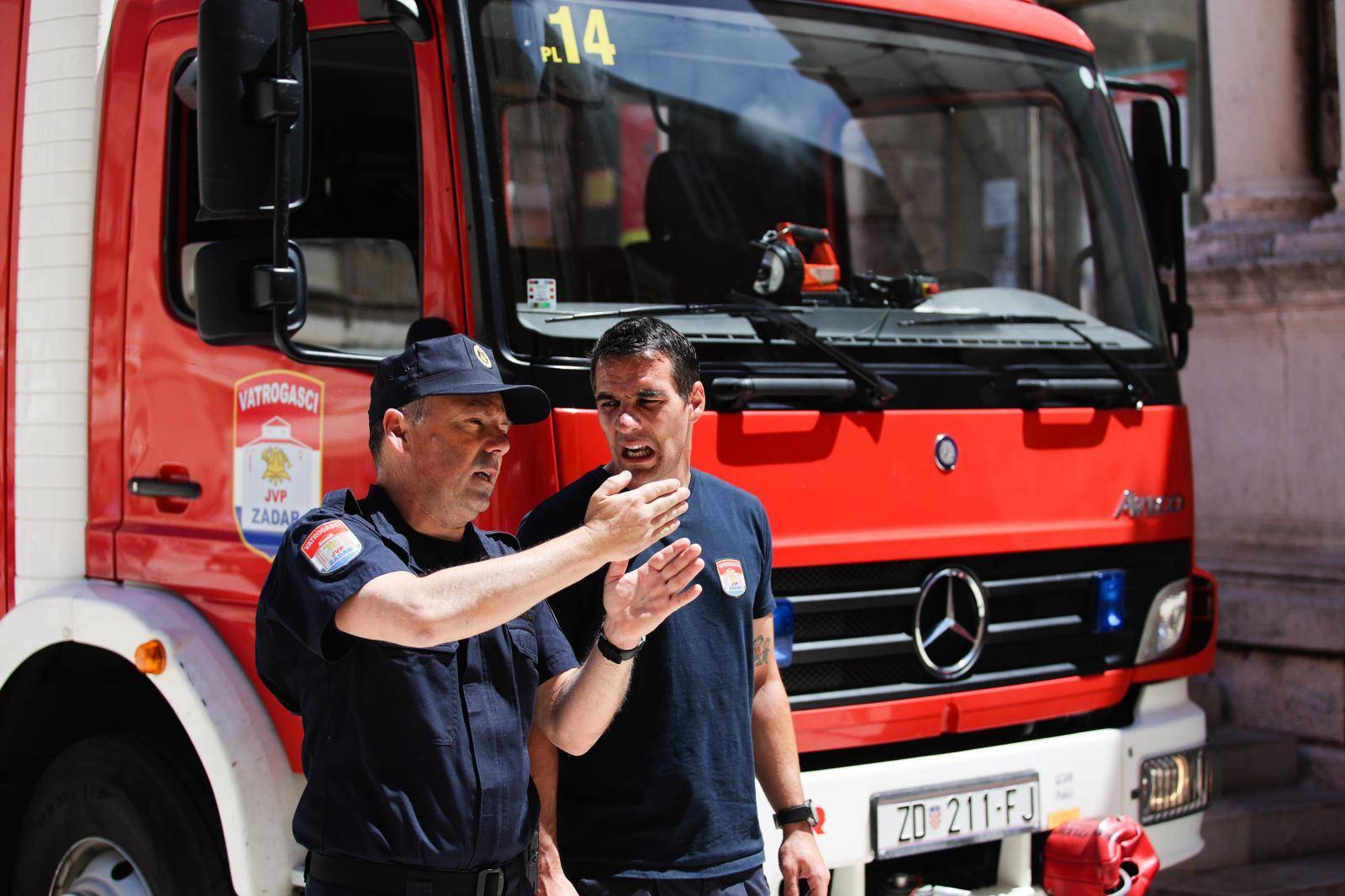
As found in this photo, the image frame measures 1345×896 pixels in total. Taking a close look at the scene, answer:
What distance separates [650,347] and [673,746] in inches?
28.4

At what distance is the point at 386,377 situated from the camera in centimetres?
260

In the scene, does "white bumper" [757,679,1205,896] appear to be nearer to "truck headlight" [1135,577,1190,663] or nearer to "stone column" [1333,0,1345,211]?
"truck headlight" [1135,577,1190,663]

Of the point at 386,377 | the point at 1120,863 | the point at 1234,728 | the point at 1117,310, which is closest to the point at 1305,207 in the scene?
the point at 1234,728

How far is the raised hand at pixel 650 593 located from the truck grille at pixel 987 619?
1094mm

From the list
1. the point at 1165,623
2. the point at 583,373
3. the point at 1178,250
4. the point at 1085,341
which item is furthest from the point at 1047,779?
the point at 1178,250

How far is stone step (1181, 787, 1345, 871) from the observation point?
19.6 ft

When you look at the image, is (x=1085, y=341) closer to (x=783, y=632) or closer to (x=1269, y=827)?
(x=783, y=632)

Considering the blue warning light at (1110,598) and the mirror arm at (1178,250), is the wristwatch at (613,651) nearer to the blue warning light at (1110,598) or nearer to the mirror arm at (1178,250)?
the blue warning light at (1110,598)

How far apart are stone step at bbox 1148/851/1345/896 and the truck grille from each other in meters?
1.74

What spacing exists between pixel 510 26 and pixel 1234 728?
4.65 metres

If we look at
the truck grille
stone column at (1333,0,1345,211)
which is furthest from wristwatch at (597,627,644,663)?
stone column at (1333,0,1345,211)

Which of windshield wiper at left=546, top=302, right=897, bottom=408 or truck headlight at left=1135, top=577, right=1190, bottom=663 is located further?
truck headlight at left=1135, top=577, right=1190, bottom=663

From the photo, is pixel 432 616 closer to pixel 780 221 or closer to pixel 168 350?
pixel 168 350

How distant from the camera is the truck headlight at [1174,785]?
4.21 meters
